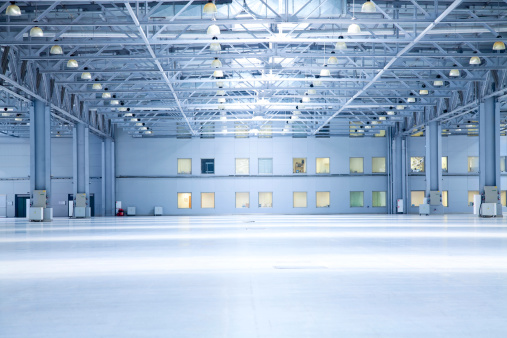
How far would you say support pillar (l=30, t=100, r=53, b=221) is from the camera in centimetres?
4589

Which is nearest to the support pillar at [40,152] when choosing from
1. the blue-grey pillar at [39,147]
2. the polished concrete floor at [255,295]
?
the blue-grey pillar at [39,147]

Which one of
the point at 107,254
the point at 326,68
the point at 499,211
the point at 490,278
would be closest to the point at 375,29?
the point at 326,68

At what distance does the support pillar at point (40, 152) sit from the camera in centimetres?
4589

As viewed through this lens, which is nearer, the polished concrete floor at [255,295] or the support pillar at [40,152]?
the polished concrete floor at [255,295]

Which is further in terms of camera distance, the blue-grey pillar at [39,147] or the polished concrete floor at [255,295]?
the blue-grey pillar at [39,147]

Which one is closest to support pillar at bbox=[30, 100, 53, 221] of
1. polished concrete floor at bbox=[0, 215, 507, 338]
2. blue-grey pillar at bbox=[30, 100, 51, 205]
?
blue-grey pillar at bbox=[30, 100, 51, 205]

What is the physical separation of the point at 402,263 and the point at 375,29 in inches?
970

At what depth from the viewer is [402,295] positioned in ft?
28.4

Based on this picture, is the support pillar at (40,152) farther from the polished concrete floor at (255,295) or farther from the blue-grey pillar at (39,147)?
the polished concrete floor at (255,295)

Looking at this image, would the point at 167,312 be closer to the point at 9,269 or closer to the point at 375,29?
the point at 9,269

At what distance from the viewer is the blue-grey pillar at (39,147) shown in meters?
45.9

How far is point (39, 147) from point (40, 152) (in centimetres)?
36

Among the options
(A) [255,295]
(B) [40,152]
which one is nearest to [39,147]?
(B) [40,152]

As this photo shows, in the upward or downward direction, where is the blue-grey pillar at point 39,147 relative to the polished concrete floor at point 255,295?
upward
